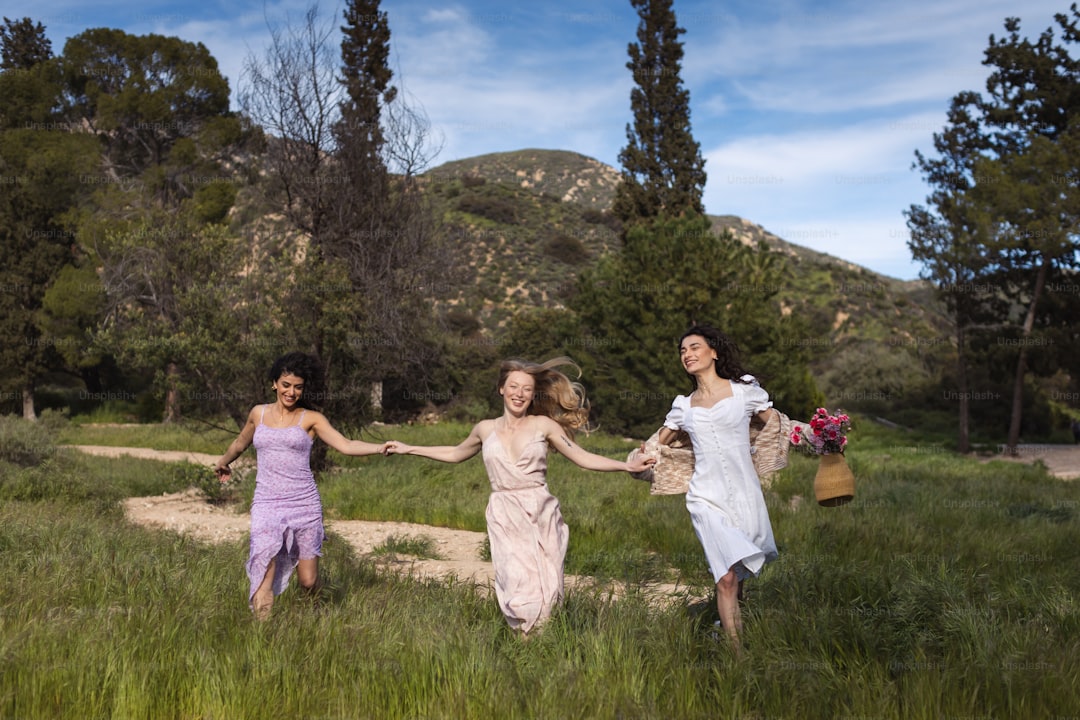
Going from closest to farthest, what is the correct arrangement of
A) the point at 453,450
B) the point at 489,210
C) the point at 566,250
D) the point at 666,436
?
the point at 666,436, the point at 453,450, the point at 566,250, the point at 489,210

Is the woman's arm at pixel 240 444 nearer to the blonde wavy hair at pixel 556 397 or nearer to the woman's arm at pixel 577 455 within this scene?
the blonde wavy hair at pixel 556 397

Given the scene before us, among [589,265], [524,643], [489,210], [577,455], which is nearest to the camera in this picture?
[524,643]

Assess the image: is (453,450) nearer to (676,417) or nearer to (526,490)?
(526,490)

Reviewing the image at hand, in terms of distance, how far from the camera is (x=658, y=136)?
2969cm

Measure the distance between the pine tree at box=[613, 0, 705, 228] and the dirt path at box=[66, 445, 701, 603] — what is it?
19.8 meters

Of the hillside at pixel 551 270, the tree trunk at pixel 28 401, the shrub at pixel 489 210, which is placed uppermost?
the shrub at pixel 489 210

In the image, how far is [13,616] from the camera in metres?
4.25

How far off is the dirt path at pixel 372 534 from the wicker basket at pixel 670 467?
3.17 feet

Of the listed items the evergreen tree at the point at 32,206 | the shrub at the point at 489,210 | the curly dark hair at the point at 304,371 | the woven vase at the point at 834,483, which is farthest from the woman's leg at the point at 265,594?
the shrub at the point at 489,210

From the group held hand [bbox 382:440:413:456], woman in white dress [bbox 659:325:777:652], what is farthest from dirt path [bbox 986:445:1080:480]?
held hand [bbox 382:440:413:456]

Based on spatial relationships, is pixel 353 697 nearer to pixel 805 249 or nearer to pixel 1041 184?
pixel 1041 184

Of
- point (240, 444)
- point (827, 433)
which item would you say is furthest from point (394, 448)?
point (827, 433)

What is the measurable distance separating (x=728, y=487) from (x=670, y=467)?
0.49 metres

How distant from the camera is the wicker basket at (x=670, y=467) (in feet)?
16.8
